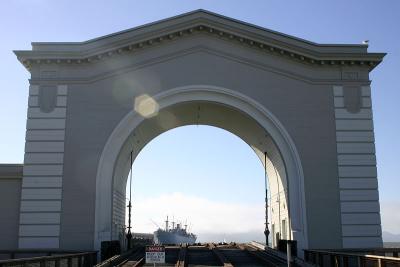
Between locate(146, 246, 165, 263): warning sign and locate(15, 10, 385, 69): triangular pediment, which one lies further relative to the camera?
locate(15, 10, 385, 69): triangular pediment

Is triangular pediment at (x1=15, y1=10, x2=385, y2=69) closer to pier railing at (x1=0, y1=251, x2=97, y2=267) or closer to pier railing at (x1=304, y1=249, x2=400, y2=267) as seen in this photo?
pier railing at (x1=304, y1=249, x2=400, y2=267)

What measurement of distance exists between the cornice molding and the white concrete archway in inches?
107

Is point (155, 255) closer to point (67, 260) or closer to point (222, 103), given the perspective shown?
point (67, 260)

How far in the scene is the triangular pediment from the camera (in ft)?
92.7

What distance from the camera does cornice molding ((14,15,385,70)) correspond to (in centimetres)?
2812

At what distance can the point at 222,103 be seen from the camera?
93.5ft

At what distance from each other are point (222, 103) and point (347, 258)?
37.1ft

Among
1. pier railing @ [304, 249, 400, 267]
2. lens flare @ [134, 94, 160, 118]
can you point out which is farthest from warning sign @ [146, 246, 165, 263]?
lens flare @ [134, 94, 160, 118]

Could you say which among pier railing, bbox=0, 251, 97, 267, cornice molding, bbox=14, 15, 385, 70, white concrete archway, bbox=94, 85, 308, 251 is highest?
cornice molding, bbox=14, 15, 385, 70

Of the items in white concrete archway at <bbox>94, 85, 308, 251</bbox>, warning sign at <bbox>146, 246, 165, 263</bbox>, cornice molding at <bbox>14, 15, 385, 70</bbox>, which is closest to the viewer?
warning sign at <bbox>146, 246, 165, 263</bbox>

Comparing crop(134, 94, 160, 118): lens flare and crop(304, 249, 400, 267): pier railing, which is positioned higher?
crop(134, 94, 160, 118): lens flare

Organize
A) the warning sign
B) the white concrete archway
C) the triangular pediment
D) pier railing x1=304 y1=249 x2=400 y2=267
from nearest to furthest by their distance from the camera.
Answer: pier railing x1=304 y1=249 x2=400 y2=267 → the warning sign → the white concrete archway → the triangular pediment

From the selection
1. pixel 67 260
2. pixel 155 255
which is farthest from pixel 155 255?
pixel 67 260

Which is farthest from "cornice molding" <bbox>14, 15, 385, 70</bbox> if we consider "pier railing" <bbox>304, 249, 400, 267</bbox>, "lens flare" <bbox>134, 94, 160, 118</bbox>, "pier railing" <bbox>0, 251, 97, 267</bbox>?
"pier railing" <bbox>0, 251, 97, 267</bbox>
